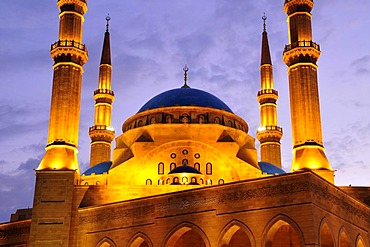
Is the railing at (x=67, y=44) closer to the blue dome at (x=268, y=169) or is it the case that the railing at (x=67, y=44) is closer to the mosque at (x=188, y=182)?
the mosque at (x=188, y=182)

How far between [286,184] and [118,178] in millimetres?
9513

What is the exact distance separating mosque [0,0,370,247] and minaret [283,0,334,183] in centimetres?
4

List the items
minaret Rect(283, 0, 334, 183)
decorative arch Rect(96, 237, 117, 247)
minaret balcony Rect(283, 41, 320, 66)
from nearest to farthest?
1. decorative arch Rect(96, 237, 117, 247)
2. minaret Rect(283, 0, 334, 183)
3. minaret balcony Rect(283, 41, 320, 66)

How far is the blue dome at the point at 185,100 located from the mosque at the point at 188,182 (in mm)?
58

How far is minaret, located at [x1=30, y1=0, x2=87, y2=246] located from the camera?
19734 mm

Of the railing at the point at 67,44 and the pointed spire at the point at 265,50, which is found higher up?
the pointed spire at the point at 265,50

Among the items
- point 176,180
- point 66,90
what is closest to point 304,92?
point 176,180

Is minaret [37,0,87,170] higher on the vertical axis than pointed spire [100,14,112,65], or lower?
lower

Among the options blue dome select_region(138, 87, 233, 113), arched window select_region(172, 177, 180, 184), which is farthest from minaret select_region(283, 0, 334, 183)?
blue dome select_region(138, 87, 233, 113)

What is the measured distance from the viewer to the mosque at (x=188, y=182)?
16.1 metres

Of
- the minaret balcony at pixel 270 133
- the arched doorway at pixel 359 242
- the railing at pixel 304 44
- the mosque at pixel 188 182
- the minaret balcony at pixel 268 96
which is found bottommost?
the arched doorway at pixel 359 242

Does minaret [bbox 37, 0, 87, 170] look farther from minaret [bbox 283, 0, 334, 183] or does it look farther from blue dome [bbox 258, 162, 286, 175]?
blue dome [bbox 258, 162, 286, 175]

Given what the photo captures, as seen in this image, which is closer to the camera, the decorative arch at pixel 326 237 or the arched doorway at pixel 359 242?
the decorative arch at pixel 326 237

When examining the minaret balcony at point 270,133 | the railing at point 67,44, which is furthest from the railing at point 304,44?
the railing at point 67,44
